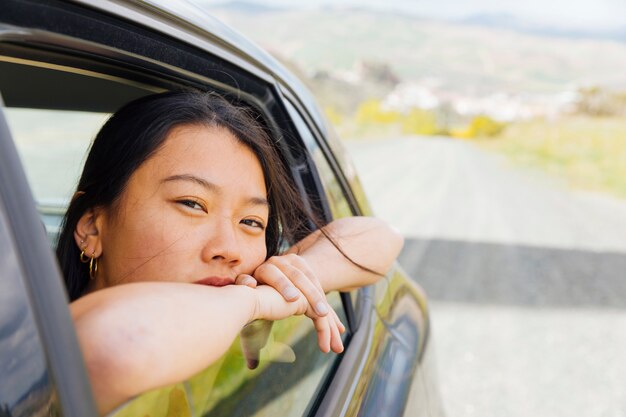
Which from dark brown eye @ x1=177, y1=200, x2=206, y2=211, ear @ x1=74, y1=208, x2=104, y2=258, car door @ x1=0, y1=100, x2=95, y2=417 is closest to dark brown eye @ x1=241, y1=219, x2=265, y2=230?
dark brown eye @ x1=177, y1=200, x2=206, y2=211

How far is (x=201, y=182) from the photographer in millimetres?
1195

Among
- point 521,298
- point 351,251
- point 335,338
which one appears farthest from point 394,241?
point 521,298

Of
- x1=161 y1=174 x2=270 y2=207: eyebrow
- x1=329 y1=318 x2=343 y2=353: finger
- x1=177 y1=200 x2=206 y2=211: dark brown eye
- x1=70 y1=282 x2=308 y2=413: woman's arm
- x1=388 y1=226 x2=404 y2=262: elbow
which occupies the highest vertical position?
x1=70 y1=282 x2=308 y2=413: woman's arm

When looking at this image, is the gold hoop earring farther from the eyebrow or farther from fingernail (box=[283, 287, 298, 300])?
fingernail (box=[283, 287, 298, 300])

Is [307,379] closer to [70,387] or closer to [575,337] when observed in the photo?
[70,387]

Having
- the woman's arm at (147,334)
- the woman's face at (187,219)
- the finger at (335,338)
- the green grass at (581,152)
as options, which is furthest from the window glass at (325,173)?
the green grass at (581,152)

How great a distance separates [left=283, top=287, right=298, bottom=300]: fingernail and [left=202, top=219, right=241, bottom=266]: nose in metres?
0.09

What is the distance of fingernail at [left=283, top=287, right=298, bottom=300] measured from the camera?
46.1 inches

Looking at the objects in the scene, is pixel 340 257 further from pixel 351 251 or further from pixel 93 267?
pixel 93 267

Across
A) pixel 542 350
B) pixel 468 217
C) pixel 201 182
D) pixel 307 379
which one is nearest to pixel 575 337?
pixel 542 350

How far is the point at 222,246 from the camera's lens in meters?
1.17

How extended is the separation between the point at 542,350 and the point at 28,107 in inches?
159

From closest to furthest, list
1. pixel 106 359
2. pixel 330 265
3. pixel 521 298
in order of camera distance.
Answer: pixel 106 359, pixel 330 265, pixel 521 298

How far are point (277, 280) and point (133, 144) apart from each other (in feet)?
1.17
